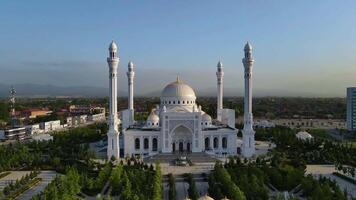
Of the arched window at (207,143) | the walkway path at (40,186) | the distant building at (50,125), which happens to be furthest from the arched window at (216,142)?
the distant building at (50,125)

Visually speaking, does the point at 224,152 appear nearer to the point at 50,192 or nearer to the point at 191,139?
the point at 191,139

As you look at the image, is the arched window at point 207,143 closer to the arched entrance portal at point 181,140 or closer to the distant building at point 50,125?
the arched entrance portal at point 181,140

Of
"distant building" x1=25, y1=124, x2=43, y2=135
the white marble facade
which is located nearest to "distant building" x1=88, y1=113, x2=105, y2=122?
"distant building" x1=25, y1=124, x2=43, y2=135

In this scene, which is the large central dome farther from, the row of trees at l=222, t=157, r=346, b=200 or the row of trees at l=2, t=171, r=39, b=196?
the row of trees at l=2, t=171, r=39, b=196

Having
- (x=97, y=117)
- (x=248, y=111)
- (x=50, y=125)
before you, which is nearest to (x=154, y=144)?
(x=248, y=111)

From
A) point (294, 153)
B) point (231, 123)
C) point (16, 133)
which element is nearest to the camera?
point (294, 153)

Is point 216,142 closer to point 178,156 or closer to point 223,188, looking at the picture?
point 178,156

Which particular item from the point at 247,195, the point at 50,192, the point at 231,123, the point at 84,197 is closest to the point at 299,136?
the point at 231,123
